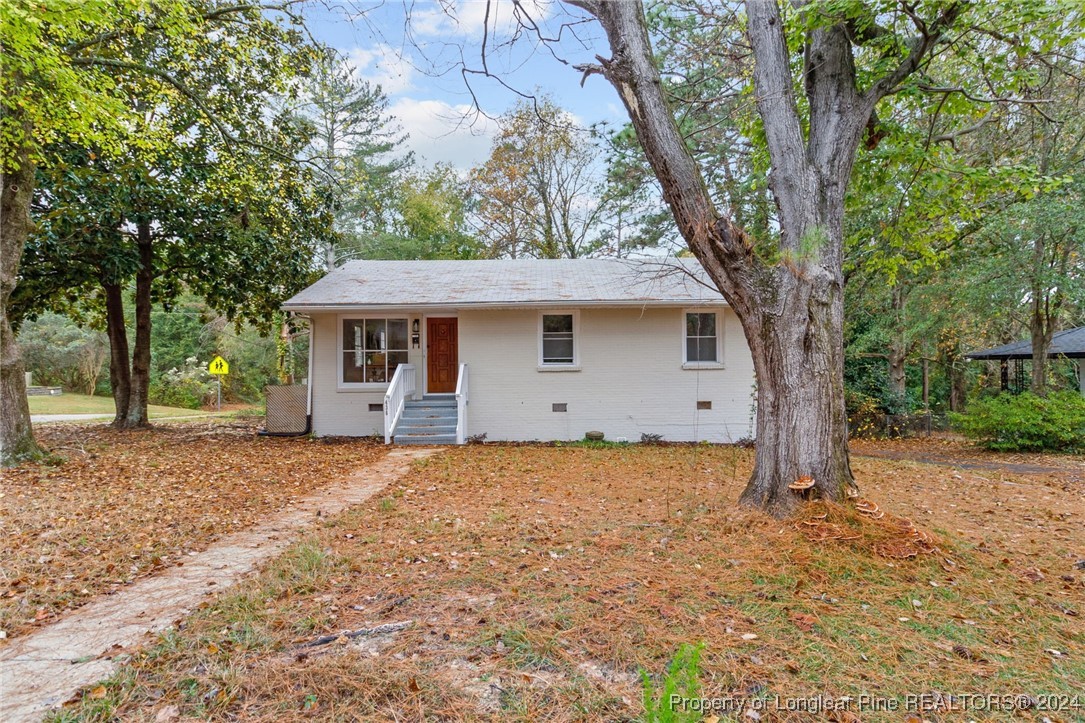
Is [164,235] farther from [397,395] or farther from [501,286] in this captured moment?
[501,286]

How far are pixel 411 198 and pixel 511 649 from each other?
25.3 meters

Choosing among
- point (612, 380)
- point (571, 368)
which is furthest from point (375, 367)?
point (612, 380)

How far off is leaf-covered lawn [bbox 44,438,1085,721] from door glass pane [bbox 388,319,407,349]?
7.33 m

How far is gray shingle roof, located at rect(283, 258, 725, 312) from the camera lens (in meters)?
11.2

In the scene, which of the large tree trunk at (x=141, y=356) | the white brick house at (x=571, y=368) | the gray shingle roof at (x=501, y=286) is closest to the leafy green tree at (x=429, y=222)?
the gray shingle roof at (x=501, y=286)

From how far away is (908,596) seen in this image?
3338 millimetres

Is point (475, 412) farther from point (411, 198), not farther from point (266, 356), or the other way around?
point (266, 356)

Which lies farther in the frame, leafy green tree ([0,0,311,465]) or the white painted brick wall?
the white painted brick wall

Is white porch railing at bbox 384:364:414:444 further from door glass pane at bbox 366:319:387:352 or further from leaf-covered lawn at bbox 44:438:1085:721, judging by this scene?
leaf-covered lawn at bbox 44:438:1085:721

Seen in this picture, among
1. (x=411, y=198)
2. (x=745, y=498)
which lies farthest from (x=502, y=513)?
(x=411, y=198)

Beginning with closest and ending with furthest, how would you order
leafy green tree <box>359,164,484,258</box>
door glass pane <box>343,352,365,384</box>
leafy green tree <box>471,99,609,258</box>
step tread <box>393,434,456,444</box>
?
step tread <box>393,434,456,444</box> → door glass pane <box>343,352,365,384</box> → leafy green tree <box>471,99,609,258</box> → leafy green tree <box>359,164,484,258</box>

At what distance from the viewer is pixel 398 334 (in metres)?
12.4

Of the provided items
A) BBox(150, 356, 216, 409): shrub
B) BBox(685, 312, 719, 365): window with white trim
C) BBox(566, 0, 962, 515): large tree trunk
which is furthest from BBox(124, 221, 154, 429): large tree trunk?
BBox(150, 356, 216, 409): shrub

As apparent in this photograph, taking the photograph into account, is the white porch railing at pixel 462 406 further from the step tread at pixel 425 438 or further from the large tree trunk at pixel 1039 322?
the large tree trunk at pixel 1039 322
